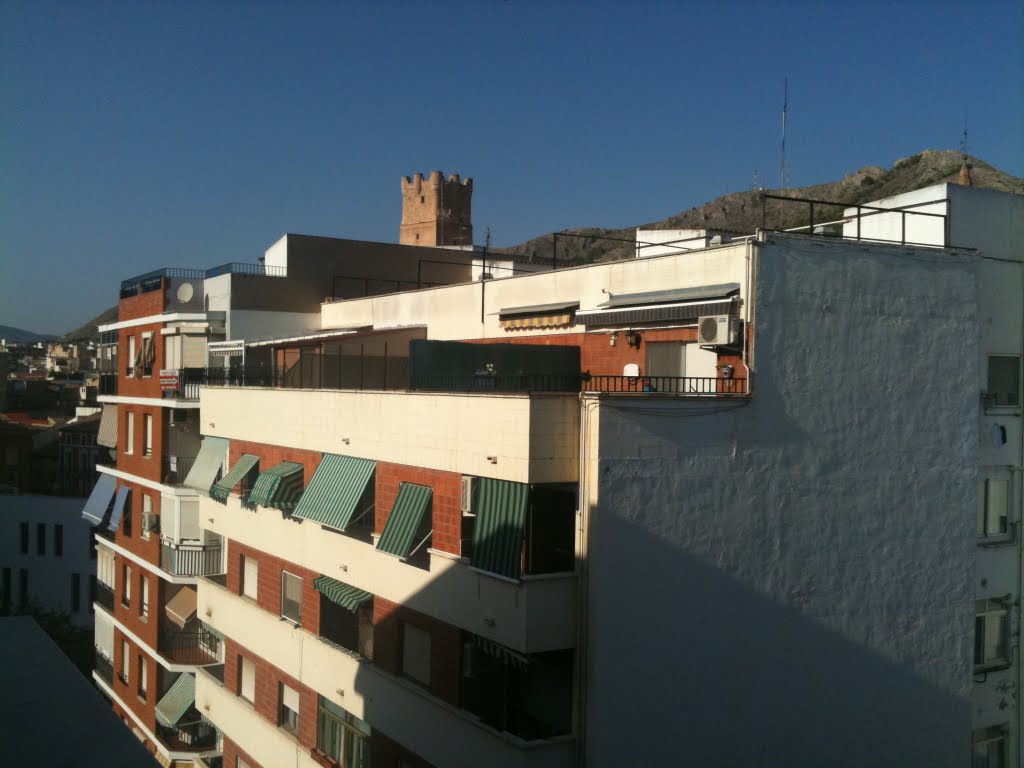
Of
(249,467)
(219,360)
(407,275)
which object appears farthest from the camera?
(407,275)

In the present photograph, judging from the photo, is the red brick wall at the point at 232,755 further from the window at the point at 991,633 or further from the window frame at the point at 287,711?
the window at the point at 991,633

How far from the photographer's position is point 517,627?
1191 cm

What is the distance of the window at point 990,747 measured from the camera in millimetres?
16234

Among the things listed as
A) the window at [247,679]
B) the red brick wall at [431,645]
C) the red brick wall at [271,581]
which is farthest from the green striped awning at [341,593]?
the window at [247,679]

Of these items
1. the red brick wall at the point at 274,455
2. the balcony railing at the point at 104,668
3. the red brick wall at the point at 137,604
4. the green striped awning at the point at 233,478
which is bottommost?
the balcony railing at the point at 104,668

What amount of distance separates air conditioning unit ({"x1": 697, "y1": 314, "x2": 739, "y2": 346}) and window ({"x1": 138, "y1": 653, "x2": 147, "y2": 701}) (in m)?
24.2

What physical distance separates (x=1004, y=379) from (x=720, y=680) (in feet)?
26.1

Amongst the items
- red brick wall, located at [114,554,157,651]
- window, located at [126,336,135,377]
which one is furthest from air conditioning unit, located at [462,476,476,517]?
window, located at [126,336,135,377]

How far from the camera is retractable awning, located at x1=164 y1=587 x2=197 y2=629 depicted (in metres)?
27.4

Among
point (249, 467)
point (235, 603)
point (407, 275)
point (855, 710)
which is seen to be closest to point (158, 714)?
point (235, 603)

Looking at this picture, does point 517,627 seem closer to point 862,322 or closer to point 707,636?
point 707,636

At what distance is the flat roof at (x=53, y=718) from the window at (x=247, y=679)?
9.74 meters

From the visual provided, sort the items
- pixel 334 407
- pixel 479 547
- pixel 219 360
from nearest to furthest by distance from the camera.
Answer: pixel 479 547
pixel 334 407
pixel 219 360

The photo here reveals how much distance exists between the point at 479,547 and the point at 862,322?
6.50 meters
